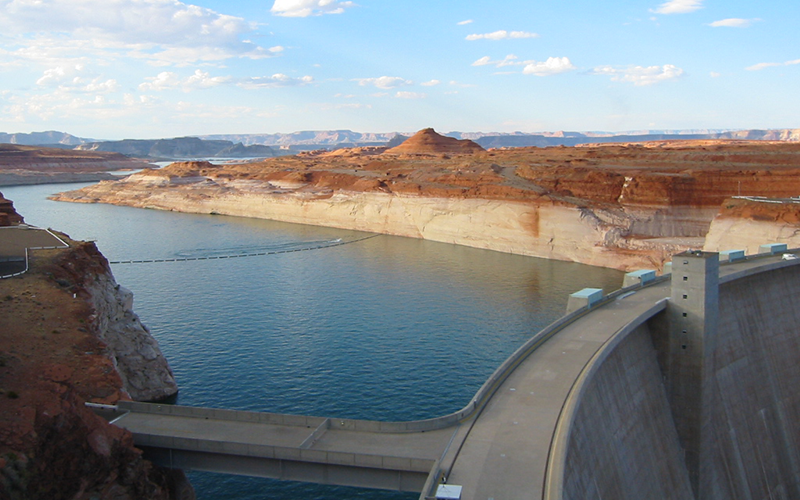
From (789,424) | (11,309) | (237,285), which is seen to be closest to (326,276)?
(237,285)

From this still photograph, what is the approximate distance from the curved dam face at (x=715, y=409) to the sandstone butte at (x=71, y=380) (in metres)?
15.7

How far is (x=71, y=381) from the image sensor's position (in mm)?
25438

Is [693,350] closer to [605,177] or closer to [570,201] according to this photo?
[570,201]

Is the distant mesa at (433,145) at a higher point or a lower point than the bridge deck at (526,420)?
higher

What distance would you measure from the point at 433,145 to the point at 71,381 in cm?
16334


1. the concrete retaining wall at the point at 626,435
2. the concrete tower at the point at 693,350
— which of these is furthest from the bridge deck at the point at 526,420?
the concrete tower at the point at 693,350

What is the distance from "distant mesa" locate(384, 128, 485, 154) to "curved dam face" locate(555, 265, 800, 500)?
14272cm

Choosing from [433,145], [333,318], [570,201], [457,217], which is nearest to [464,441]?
[333,318]

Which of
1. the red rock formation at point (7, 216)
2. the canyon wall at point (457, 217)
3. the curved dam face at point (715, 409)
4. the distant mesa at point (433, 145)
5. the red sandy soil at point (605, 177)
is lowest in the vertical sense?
the curved dam face at point (715, 409)

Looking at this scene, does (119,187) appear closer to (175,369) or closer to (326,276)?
(326,276)

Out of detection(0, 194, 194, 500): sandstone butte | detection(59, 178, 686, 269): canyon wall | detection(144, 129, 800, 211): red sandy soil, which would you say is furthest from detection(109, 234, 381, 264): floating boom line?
detection(0, 194, 194, 500): sandstone butte

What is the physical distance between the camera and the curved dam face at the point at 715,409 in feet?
84.4

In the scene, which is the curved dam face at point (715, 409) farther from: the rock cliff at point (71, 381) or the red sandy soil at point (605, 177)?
the red sandy soil at point (605, 177)

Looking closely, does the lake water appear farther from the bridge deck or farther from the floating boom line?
the bridge deck
